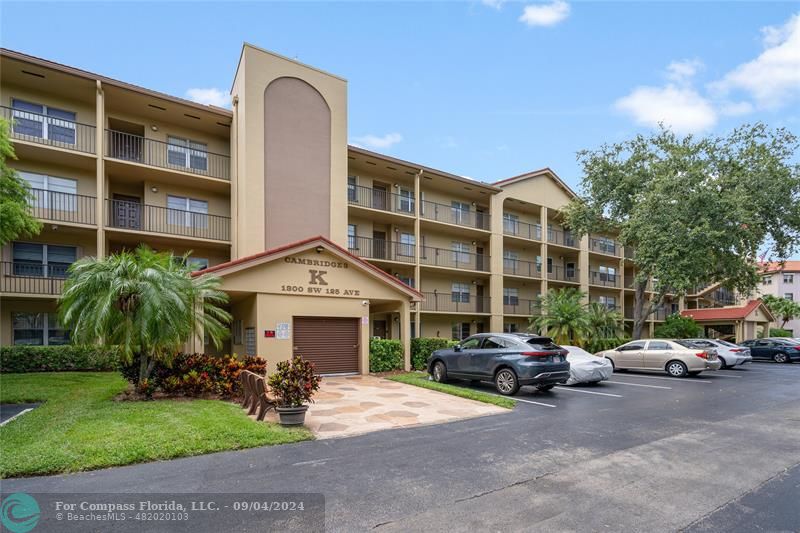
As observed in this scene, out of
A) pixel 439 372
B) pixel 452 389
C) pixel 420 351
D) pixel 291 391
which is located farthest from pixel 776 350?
pixel 291 391

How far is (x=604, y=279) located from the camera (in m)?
36.1

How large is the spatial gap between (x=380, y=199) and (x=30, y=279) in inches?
614

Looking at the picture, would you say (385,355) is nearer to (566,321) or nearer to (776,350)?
(566,321)

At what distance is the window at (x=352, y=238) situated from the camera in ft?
76.3

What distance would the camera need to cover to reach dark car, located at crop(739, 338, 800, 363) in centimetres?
2819

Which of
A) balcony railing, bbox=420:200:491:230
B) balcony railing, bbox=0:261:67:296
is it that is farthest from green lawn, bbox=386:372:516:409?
balcony railing, bbox=420:200:491:230

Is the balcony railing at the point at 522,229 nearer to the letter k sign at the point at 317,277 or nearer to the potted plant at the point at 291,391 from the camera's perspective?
the letter k sign at the point at 317,277

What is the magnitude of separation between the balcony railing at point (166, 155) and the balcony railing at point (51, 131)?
728 millimetres

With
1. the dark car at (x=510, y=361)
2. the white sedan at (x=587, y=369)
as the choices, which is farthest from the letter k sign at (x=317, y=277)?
the white sedan at (x=587, y=369)

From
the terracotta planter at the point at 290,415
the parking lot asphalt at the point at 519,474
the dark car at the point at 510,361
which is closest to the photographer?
the parking lot asphalt at the point at 519,474

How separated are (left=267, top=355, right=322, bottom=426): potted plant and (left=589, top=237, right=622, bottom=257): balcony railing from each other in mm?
30560

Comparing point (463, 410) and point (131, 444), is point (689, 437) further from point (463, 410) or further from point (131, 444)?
point (131, 444)

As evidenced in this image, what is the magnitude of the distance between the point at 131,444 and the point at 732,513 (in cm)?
756

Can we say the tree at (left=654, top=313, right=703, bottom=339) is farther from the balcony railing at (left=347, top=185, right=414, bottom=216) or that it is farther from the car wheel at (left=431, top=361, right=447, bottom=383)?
the car wheel at (left=431, top=361, right=447, bottom=383)
